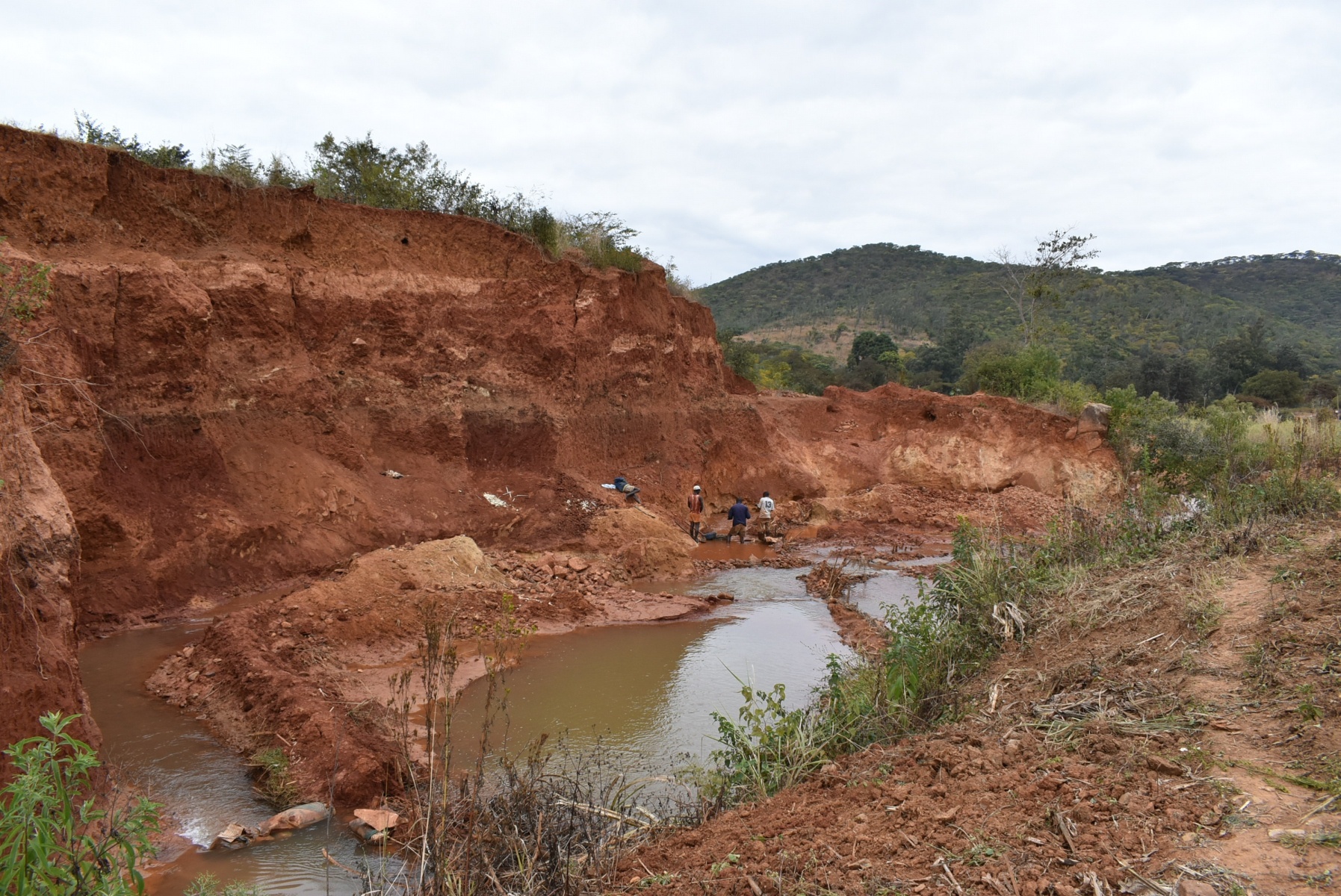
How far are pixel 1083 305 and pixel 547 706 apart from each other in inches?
2026

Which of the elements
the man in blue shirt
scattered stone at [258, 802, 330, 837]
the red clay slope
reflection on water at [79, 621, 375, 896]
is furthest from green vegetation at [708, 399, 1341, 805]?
the man in blue shirt

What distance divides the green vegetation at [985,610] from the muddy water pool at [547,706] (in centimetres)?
74

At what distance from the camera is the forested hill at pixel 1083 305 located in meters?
44.3

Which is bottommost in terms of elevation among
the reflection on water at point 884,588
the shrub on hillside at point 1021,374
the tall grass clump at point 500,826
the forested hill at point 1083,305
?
the reflection on water at point 884,588

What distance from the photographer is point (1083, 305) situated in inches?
2002

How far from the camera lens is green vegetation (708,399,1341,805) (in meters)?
5.25

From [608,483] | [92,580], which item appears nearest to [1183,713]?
[92,580]

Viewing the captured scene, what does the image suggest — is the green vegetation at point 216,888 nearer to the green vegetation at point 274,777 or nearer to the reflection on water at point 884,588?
the green vegetation at point 274,777

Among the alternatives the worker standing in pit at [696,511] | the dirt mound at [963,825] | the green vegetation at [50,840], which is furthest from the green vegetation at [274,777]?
the worker standing in pit at [696,511]

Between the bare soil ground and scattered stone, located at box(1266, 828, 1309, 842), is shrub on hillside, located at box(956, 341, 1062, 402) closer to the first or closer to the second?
the bare soil ground

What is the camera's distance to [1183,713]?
409 centimetres

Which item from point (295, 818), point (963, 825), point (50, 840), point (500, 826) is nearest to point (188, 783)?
point (295, 818)

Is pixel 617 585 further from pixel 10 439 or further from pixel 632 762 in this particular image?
pixel 10 439

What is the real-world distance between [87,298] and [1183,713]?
43.5ft
